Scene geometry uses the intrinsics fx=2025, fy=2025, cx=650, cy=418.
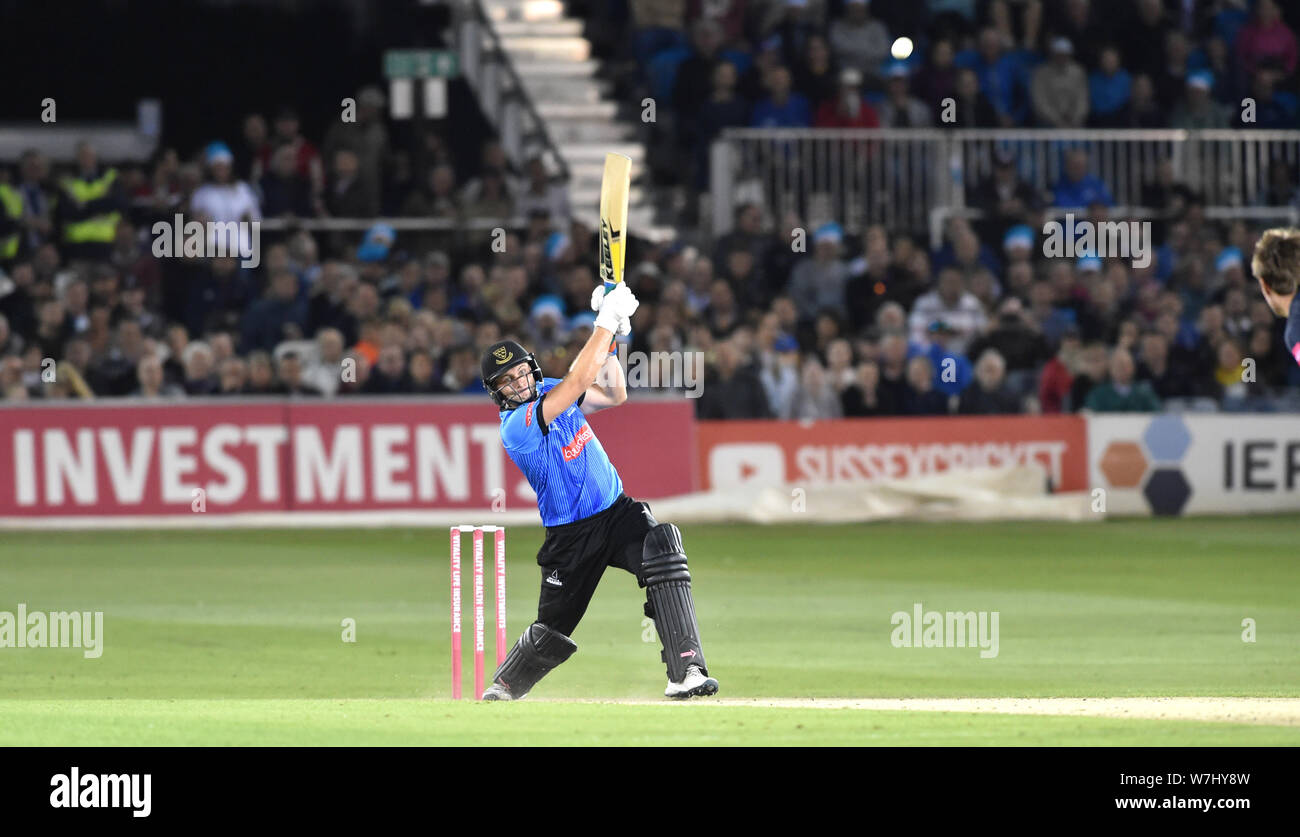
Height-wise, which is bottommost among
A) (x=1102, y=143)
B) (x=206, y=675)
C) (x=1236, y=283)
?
(x=206, y=675)

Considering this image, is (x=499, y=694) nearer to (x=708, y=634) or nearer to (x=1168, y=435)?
(x=708, y=634)

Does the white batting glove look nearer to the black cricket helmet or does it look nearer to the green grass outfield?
the black cricket helmet

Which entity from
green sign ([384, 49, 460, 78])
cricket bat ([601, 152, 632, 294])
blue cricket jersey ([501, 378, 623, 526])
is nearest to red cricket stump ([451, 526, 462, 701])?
blue cricket jersey ([501, 378, 623, 526])

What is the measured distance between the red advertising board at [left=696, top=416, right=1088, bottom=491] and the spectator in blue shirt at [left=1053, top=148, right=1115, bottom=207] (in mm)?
Answer: 3884

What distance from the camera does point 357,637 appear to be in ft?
46.3

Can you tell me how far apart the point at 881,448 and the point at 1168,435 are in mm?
3127

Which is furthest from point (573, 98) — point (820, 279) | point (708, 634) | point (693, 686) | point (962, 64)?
point (693, 686)

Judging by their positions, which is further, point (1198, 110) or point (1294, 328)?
point (1198, 110)

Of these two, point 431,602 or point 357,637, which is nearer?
point 357,637

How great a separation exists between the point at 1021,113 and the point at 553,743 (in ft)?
62.6

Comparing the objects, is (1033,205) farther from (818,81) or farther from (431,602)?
(431,602)

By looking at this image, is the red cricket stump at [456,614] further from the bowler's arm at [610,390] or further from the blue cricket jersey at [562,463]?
the bowler's arm at [610,390]

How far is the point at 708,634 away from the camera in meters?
14.3

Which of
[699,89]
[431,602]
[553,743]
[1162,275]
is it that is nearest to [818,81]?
[699,89]
